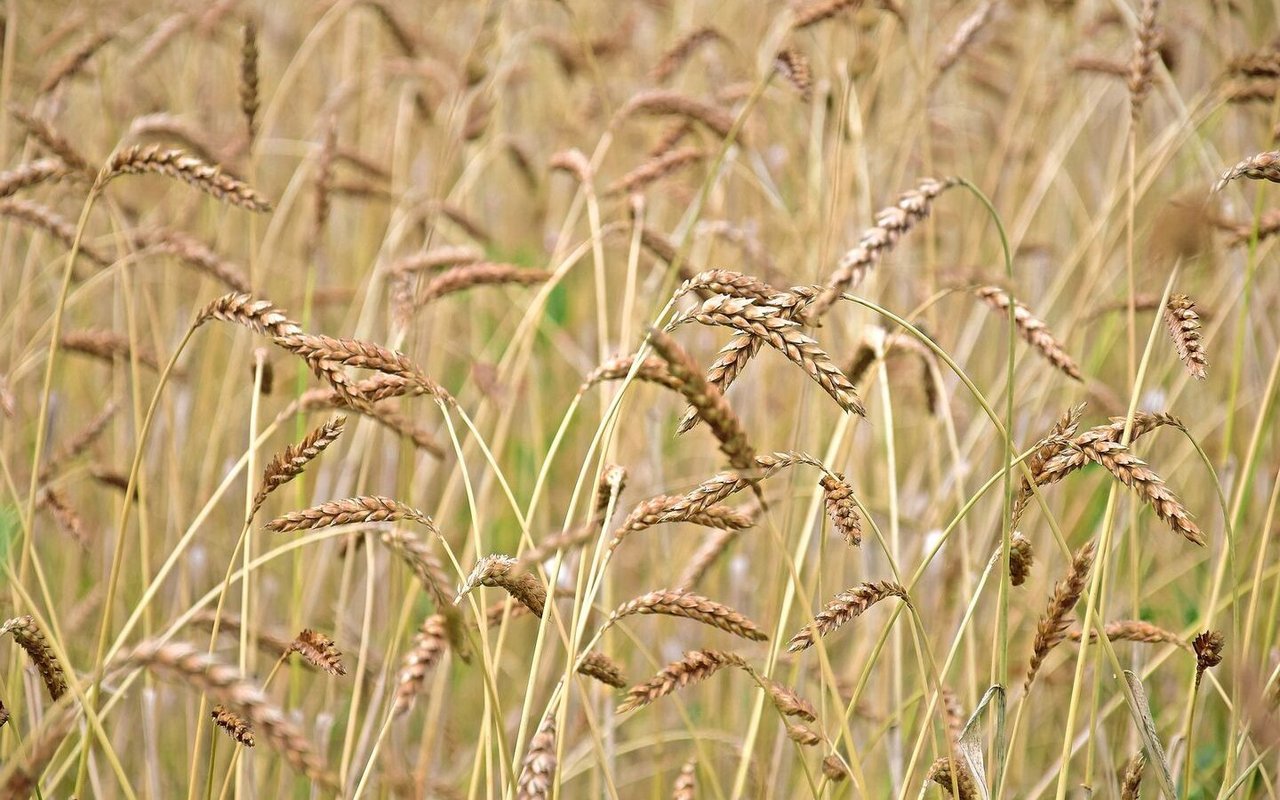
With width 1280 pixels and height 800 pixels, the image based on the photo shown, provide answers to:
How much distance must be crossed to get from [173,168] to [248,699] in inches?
30.3

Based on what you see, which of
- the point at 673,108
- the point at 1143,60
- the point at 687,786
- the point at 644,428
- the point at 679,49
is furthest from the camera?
the point at 644,428

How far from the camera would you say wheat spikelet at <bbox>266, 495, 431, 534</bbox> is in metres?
1.06

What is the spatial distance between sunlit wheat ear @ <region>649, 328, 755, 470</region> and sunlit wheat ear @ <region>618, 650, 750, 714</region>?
0.33m

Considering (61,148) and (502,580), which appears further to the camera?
(61,148)

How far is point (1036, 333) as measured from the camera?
130 cm

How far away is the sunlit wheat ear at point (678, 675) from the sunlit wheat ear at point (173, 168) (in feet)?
2.45

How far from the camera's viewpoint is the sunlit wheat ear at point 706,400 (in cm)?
76

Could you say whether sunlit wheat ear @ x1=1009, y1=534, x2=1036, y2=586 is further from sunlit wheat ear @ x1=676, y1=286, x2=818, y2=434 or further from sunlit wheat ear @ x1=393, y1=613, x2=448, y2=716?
sunlit wheat ear @ x1=393, y1=613, x2=448, y2=716

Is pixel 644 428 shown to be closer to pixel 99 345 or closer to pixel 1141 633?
pixel 99 345

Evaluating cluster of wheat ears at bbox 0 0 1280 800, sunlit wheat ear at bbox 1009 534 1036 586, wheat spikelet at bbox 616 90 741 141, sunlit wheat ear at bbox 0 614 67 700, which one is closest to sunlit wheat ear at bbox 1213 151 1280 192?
cluster of wheat ears at bbox 0 0 1280 800

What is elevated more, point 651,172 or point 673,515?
point 651,172

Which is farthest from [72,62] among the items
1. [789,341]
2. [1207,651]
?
[1207,651]

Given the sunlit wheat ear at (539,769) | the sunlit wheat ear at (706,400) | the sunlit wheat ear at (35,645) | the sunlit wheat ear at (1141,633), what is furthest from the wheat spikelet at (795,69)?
the sunlit wheat ear at (35,645)

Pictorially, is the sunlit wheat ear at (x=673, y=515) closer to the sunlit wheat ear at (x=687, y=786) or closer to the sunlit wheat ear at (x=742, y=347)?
the sunlit wheat ear at (x=742, y=347)
